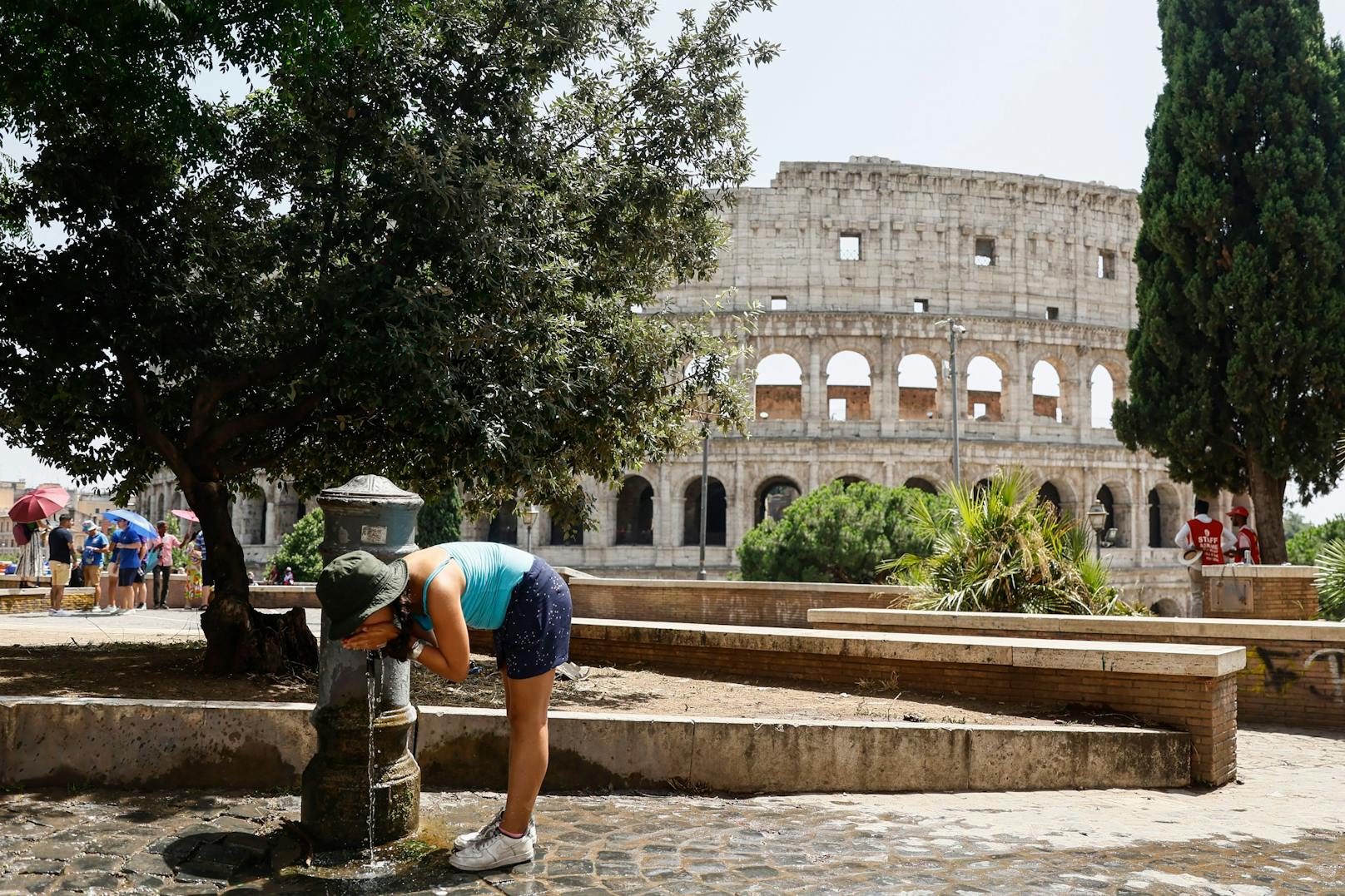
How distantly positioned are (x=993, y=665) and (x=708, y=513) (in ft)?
108

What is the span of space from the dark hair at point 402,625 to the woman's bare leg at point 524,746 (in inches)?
17.2

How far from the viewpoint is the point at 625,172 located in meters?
9.25

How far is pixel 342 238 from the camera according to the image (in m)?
7.90

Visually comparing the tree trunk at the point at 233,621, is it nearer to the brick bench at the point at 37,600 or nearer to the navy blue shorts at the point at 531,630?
the navy blue shorts at the point at 531,630

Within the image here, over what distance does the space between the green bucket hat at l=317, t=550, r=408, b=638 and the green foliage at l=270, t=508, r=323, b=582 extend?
2658cm

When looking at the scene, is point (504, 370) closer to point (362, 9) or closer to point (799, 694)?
point (362, 9)

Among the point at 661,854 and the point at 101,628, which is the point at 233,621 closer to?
the point at 661,854

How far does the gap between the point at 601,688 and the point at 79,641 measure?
5.74m

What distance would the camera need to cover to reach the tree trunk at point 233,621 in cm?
751

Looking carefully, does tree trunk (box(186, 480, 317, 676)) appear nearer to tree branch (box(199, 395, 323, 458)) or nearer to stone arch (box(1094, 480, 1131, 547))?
tree branch (box(199, 395, 323, 458))

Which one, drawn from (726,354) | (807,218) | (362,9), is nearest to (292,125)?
(362,9)

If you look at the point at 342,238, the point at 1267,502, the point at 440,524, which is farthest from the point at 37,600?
the point at 1267,502

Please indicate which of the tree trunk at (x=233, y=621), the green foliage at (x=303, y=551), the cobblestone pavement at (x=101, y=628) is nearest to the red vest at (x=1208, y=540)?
the cobblestone pavement at (x=101, y=628)

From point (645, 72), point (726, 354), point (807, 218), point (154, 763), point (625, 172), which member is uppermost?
point (807, 218)
